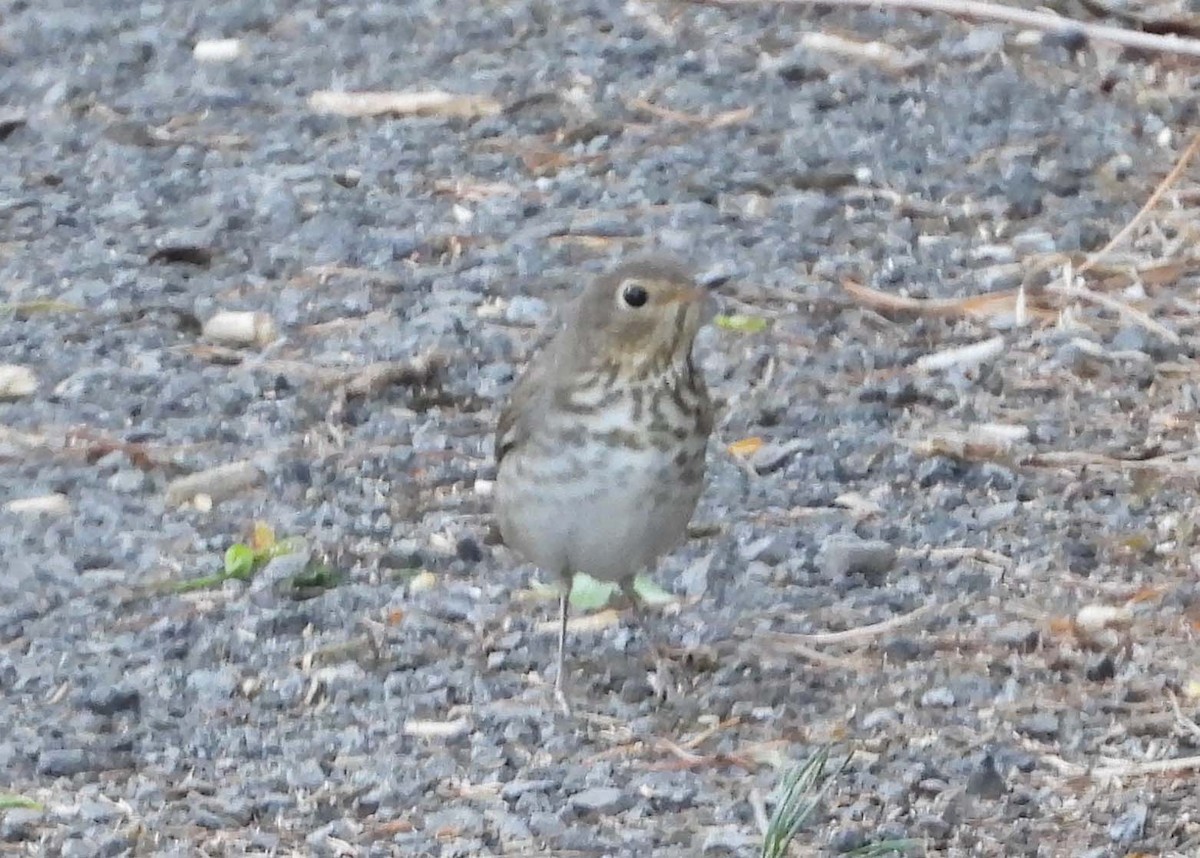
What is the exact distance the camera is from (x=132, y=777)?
346 centimetres

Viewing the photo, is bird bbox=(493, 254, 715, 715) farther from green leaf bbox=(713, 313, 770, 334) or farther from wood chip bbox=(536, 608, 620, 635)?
green leaf bbox=(713, 313, 770, 334)

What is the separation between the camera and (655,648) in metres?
4.00

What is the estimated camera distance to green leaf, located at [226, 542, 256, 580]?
13.7ft

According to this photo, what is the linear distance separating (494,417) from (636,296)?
3.87 feet

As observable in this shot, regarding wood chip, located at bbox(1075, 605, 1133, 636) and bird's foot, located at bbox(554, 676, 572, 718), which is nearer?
bird's foot, located at bbox(554, 676, 572, 718)

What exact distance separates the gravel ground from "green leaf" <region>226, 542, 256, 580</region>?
5cm

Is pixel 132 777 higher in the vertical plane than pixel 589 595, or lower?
higher

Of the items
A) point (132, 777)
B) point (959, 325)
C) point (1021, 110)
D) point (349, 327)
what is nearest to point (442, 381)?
point (349, 327)

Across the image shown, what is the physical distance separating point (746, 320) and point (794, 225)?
0.60 metres

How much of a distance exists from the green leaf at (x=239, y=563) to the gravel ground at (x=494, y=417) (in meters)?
0.05

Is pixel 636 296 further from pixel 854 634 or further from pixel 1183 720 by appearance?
pixel 1183 720

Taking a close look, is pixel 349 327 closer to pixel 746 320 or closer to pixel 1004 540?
pixel 746 320

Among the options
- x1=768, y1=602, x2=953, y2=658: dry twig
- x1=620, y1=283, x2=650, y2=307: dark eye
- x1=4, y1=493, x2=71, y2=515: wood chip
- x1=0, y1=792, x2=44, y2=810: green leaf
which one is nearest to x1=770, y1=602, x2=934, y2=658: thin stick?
x1=768, y1=602, x2=953, y2=658: dry twig

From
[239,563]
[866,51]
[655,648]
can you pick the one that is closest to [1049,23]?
[655,648]
